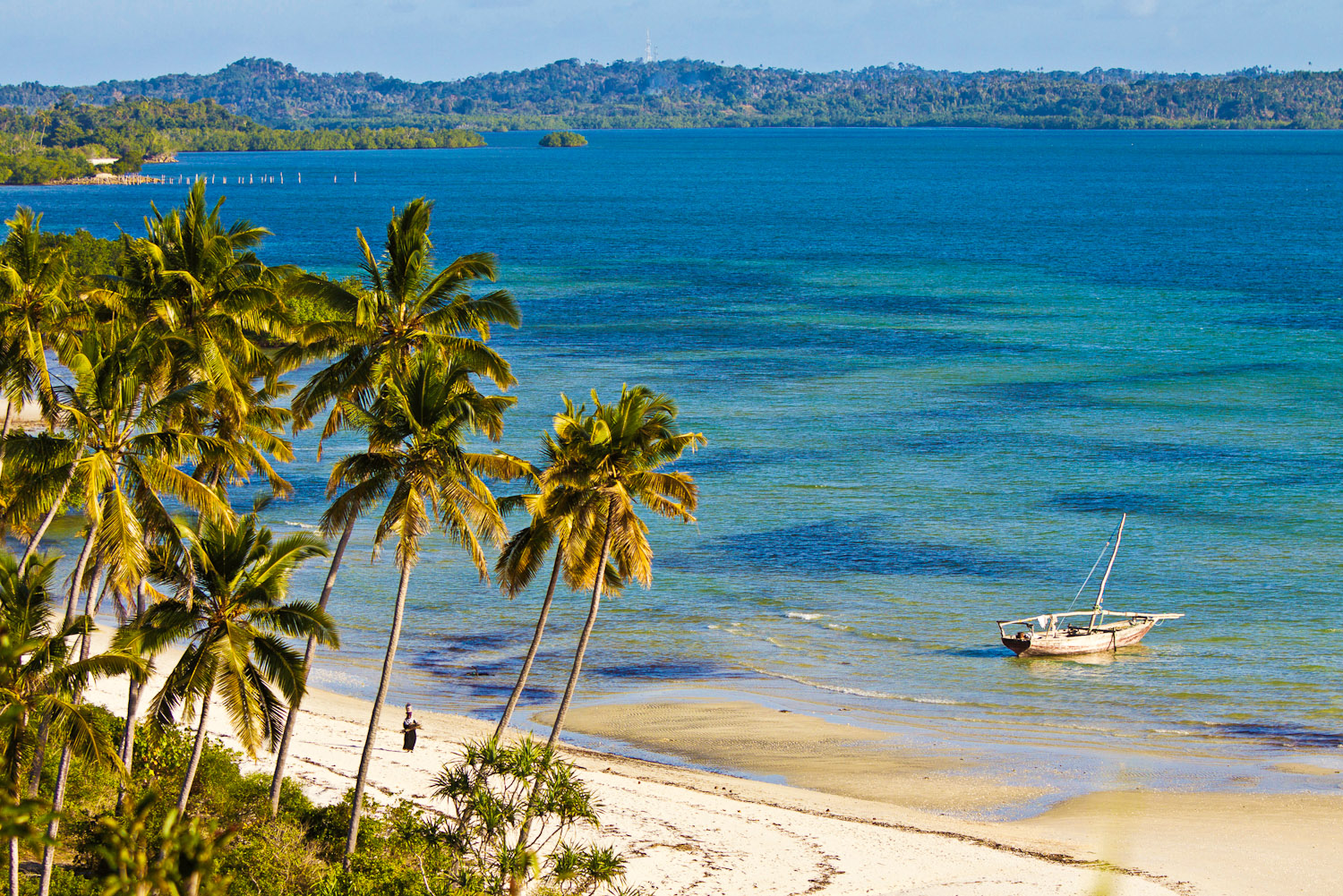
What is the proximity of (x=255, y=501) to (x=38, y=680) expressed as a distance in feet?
22.6

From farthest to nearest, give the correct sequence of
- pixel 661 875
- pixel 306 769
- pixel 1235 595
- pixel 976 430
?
1. pixel 976 430
2. pixel 1235 595
3. pixel 306 769
4. pixel 661 875

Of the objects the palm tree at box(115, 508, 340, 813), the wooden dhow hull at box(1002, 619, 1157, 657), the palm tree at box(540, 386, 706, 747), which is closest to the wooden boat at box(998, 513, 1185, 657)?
the wooden dhow hull at box(1002, 619, 1157, 657)

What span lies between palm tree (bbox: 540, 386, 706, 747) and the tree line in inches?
2.0

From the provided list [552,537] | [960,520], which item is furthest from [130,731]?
[960,520]

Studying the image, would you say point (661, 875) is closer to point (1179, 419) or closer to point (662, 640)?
point (662, 640)

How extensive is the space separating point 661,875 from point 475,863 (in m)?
3.81

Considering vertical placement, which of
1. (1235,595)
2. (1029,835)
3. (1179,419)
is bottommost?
(1029,835)

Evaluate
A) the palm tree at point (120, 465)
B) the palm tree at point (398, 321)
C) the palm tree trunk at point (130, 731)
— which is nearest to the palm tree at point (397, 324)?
the palm tree at point (398, 321)

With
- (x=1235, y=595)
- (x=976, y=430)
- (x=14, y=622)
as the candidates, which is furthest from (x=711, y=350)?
(x=14, y=622)

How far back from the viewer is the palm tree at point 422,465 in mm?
24219

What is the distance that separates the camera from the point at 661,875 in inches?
1054

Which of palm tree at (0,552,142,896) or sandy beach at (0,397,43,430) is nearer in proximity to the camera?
palm tree at (0,552,142,896)

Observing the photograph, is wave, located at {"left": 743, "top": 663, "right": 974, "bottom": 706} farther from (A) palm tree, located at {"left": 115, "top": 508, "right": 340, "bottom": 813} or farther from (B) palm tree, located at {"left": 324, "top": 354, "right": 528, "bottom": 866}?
(A) palm tree, located at {"left": 115, "top": 508, "right": 340, "bottom": 813}

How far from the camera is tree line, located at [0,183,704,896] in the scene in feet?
70.3
